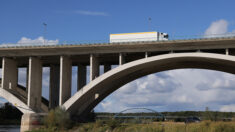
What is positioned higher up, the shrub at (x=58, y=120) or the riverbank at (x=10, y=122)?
the shrub at (x=58, y=120)

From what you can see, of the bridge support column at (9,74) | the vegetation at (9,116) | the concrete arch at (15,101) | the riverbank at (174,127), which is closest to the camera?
the riverbank at (174,127)

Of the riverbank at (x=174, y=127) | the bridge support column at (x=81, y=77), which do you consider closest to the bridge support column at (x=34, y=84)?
the bridge support column at (x=81, y=77)

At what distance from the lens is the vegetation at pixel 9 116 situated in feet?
245

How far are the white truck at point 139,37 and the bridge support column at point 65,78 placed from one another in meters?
6.29

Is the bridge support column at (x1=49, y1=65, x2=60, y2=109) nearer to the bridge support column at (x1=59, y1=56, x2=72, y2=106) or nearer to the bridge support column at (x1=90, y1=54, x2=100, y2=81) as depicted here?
the bridge support column at (x1=59, y1=56, x2=72, y2=106)

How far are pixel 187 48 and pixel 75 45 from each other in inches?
500

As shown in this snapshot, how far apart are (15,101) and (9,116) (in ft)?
122

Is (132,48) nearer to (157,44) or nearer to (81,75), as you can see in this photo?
(157,44)

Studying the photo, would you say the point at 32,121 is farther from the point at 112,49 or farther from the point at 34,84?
the point at 112,49

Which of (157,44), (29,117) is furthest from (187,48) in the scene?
(29,117)

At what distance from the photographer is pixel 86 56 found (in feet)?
147

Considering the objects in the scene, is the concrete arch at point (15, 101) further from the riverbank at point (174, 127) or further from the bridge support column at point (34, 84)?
the riverbank at point (174, 127)

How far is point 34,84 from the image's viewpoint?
44.5 meters

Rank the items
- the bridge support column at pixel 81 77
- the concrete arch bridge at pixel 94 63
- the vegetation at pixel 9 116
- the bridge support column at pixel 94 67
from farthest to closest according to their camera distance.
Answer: the vegetation at pixel 9 116 → the bridge support column at pixel 81 77 → the bridge support column at pixel 94 67 → the concrete arch bridge at pixel 94 63
